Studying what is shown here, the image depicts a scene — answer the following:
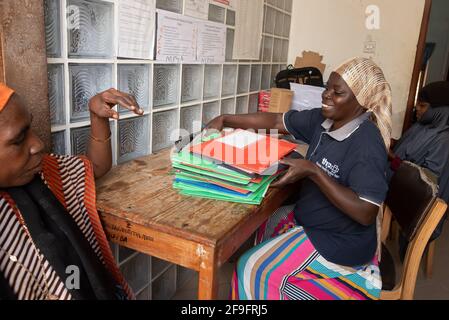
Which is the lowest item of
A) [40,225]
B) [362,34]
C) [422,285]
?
[422,285]

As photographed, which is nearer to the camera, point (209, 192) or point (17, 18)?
point (17, 18)

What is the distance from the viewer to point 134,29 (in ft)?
4.33

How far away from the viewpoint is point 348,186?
111 cm

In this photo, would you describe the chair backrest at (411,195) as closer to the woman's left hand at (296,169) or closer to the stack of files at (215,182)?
the woman's left hand at (296,169)

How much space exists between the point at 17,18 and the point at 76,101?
334 mm

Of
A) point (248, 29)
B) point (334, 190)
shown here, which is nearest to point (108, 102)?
point (334, 190)

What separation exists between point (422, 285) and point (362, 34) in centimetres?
196

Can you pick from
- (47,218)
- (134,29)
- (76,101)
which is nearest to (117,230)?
(47,218)

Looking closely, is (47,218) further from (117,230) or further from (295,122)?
(295,122)

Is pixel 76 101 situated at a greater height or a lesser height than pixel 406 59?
lesser

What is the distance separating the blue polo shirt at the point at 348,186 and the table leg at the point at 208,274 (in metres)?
0.47

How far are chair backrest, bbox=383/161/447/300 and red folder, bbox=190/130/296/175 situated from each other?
1.53 ft

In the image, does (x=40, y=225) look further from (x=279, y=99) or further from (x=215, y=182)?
(x=279, y=99)

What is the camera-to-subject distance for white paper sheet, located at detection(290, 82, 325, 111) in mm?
2506
